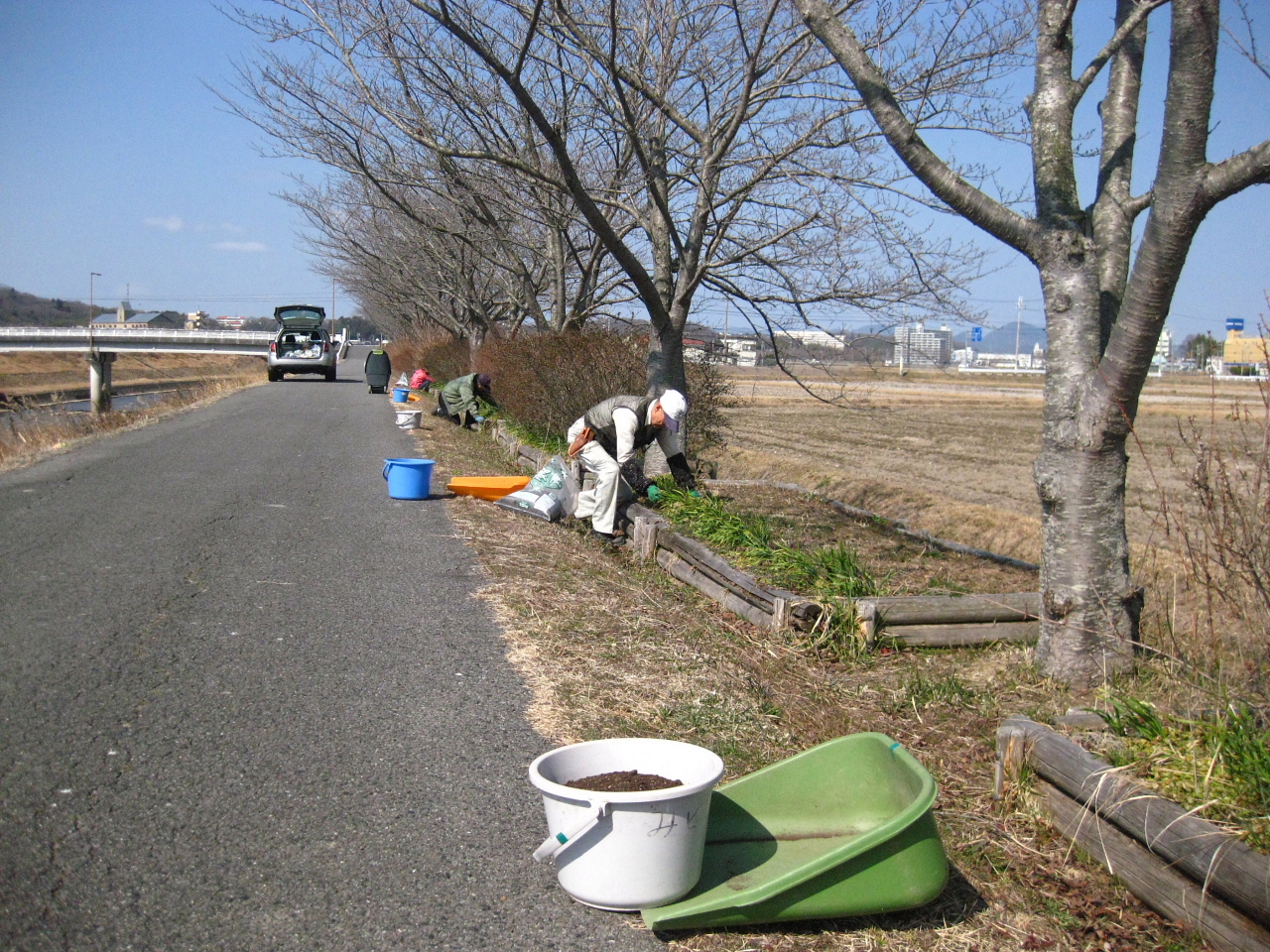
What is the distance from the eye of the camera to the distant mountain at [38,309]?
13525 cm

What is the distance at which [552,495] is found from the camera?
9.71 meters

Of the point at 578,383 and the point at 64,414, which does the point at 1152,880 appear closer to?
the point at 578,383

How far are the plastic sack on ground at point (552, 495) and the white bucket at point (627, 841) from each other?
655 cm

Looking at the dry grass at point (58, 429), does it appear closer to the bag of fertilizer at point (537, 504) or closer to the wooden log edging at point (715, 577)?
the bag of fertilizer at point (537, 504)

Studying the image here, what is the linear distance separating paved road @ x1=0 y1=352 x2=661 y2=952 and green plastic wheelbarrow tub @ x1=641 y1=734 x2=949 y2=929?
385mm

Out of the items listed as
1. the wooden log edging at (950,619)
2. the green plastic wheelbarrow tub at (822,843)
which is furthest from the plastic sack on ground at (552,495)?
the green plastic wheelbarrow tub at (822,843)

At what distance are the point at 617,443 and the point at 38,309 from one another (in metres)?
175

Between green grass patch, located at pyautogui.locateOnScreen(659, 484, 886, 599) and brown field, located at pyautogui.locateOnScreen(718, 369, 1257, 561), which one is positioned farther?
brown field, located at pyautogui.locateOnScreen(718, 369, 1257, 561)

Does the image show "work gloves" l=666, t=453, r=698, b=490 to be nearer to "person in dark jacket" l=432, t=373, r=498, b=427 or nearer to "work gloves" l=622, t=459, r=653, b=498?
"work gloves" l=622, t=459, r=653, b=498

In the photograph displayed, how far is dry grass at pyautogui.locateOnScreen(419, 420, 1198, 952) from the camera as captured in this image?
3.11 meters

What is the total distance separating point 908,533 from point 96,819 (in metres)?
7.41

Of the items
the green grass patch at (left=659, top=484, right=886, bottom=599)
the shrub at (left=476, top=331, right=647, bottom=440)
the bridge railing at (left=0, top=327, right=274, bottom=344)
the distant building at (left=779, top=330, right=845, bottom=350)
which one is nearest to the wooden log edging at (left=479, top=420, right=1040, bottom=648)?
the green grass patch at (left=659, top=484, right=886, bottom=599)

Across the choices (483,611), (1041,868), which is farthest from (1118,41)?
(483,611)

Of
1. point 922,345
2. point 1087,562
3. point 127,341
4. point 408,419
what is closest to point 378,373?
point 408,419
